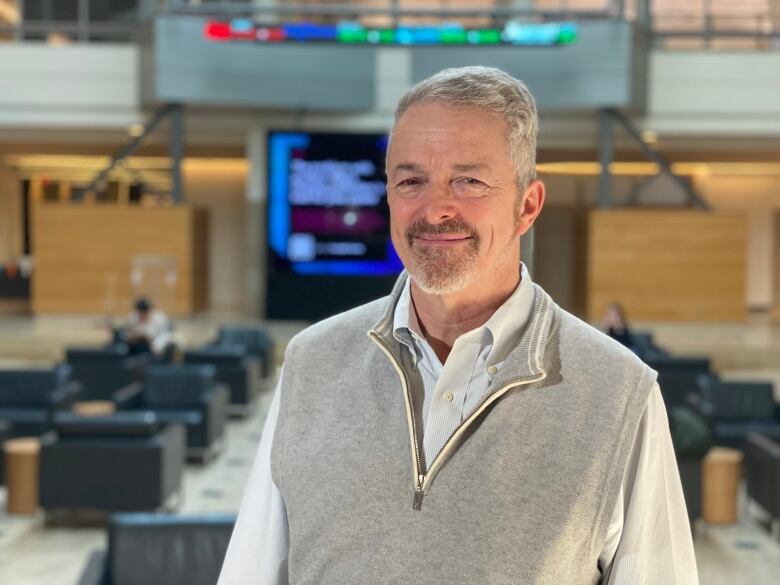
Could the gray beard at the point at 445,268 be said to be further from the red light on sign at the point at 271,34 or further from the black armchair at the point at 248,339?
the red light on sign at the point at 271,34

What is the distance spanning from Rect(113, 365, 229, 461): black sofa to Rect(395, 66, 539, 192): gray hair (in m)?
10.1

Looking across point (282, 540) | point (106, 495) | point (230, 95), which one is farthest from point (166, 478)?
point (230, 95)

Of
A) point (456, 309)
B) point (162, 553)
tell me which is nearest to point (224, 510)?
point (162, 553)

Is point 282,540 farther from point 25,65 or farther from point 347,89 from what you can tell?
point 25,65

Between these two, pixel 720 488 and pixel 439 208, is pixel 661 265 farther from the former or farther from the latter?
pixel 439 208

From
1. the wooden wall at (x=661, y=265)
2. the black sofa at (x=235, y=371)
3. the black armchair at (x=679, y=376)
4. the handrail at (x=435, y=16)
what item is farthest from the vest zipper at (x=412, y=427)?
the wooden wall at (x=661, y=265)

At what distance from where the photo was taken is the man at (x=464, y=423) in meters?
1.75

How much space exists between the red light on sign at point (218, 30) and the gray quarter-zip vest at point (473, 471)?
20.0 meters

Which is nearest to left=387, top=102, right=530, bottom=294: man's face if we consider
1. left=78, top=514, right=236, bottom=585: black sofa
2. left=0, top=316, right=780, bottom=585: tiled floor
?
left=78, top=514, right=236, bottom=585: black sofa

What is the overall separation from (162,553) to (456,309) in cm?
422

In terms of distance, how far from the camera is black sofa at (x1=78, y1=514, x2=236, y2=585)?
18.9 ft

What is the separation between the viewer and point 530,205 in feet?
6.35

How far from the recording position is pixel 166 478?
9.41 metres

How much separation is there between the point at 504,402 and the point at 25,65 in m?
22.4
